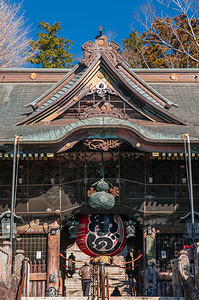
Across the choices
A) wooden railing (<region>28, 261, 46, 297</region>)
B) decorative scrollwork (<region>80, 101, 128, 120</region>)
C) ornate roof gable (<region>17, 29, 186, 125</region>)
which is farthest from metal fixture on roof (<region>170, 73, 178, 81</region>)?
wooden railing (<region>28, 261, 46, 297</region>)

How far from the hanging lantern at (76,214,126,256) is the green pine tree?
60.5ft

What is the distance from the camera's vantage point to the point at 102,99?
17781 mm

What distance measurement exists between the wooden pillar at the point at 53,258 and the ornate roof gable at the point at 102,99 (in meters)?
3.63

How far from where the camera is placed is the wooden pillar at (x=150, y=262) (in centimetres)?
1709

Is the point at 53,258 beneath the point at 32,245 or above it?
beneath

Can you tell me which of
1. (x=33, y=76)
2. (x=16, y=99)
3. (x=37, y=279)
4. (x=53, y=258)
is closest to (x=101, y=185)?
(x=53, y=258)

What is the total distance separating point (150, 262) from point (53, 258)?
3.12 meters

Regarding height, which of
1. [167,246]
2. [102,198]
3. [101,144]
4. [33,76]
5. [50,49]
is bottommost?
[167,246]

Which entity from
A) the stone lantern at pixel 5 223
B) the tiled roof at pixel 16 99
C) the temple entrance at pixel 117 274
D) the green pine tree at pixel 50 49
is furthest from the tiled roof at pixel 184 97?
the green pine tree at pixel 50 49

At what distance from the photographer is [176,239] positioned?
1794 centimetres

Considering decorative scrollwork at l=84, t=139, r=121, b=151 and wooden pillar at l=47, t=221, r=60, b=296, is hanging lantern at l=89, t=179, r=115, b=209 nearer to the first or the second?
decorative scrollwork at l=84, t=139, r=121, b=151

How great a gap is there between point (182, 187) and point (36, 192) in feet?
16.0

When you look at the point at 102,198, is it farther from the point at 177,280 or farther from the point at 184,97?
the point at 184,97

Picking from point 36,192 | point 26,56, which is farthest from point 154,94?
point 26,56
